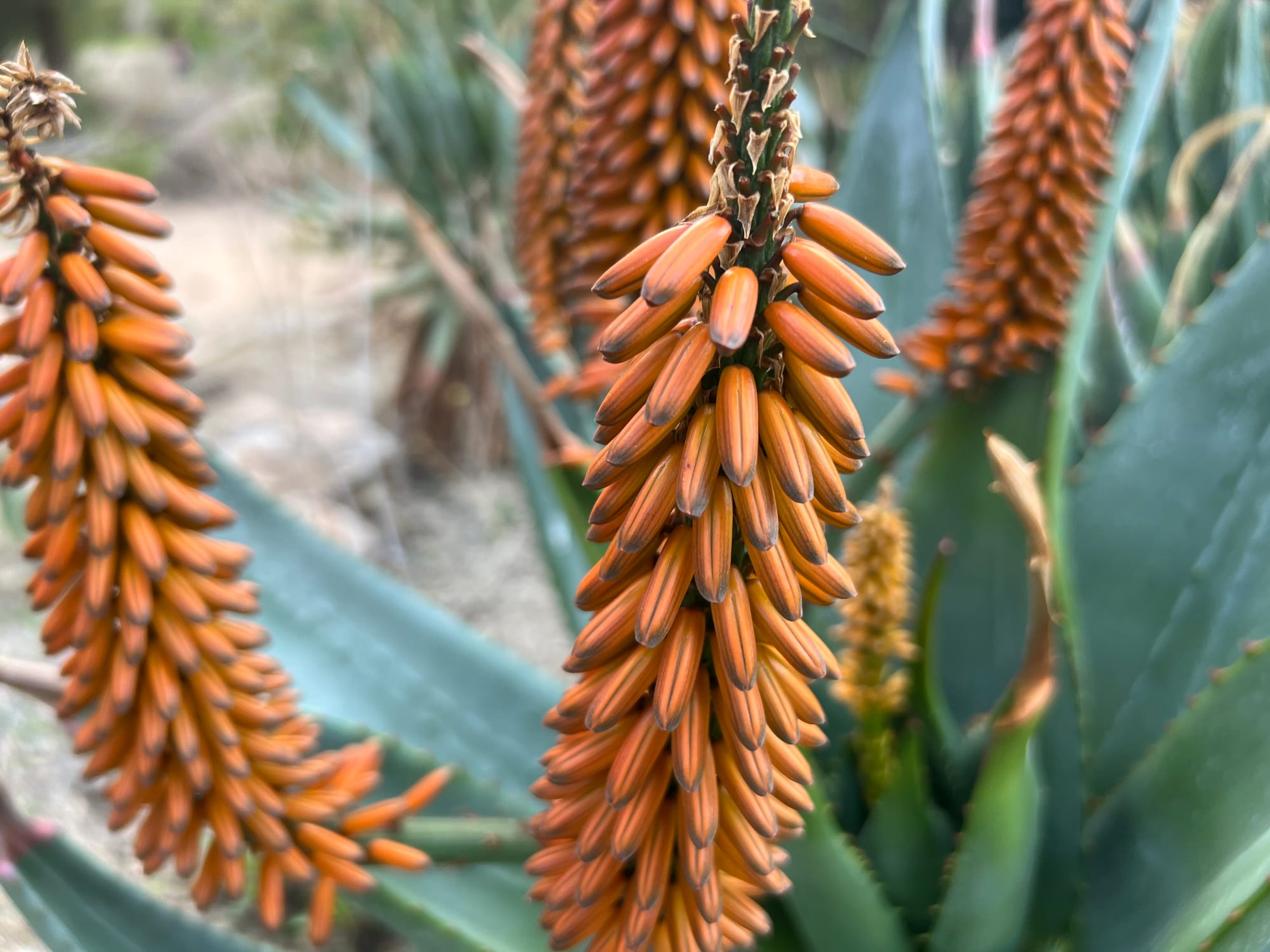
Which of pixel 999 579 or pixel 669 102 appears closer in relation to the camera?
pixel 669 102

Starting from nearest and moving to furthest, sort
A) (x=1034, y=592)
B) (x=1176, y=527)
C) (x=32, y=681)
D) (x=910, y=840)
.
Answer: (x=1034, y=592) < (x=32, y=681) < (x=910, y=840) < (x=1176, y=527)

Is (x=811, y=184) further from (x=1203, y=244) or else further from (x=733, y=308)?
(x=1203, y=244)

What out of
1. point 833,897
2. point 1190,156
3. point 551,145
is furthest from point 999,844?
point 1190,156

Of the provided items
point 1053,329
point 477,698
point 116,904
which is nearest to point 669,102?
point 1053,329

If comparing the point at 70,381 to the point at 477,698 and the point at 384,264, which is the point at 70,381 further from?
the point at 384,264

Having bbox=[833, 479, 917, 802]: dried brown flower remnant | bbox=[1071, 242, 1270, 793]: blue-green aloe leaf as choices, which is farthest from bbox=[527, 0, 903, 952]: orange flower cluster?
bbox=[1071, 242, 1270, 793]: blue-green aloe leaf
